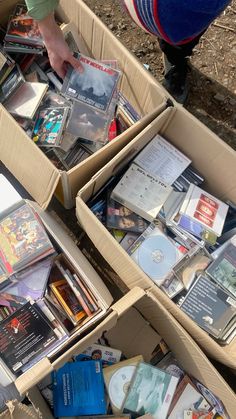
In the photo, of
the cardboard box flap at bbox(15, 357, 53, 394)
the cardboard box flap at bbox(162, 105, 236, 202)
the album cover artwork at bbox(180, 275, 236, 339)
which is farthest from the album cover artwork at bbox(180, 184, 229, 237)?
the cardboard box flap at bbox(15, 357, 53, 394)

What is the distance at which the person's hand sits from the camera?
201 cm

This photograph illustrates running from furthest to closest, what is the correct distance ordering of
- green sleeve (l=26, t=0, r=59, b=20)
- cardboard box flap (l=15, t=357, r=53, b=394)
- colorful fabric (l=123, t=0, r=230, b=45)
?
green sleeve (l=26, t=0, r=59, b=20) → cardboard box flap (l=15, t=357, r=53, b=394) → colorful fabric (l=123, t=0, r=230, b=45)

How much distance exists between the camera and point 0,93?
2.38m

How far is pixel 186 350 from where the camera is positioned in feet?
6.84

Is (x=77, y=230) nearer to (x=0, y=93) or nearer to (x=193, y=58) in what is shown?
(x=0, y=93)

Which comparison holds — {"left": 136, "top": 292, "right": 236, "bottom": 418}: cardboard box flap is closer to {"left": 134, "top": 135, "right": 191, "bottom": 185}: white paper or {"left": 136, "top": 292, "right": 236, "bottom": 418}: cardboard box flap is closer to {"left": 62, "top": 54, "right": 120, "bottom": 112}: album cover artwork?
{"left": 134, "top": 135, "right": 191, "bottom": 185}: white paper

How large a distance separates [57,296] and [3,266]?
0.30 metres

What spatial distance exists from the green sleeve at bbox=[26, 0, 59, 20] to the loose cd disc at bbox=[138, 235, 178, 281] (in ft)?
3.91

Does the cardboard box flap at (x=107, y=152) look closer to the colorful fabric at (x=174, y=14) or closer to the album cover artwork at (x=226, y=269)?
the colorful fabric at (x=174, y=14)

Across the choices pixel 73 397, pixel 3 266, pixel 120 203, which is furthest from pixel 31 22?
pixel 73 397

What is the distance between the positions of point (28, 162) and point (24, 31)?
2.72ft

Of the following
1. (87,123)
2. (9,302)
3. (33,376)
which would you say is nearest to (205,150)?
(87,123)

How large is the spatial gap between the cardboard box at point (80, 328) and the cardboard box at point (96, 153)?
0.57ft

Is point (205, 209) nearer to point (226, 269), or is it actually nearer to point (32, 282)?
point (226, 269)
